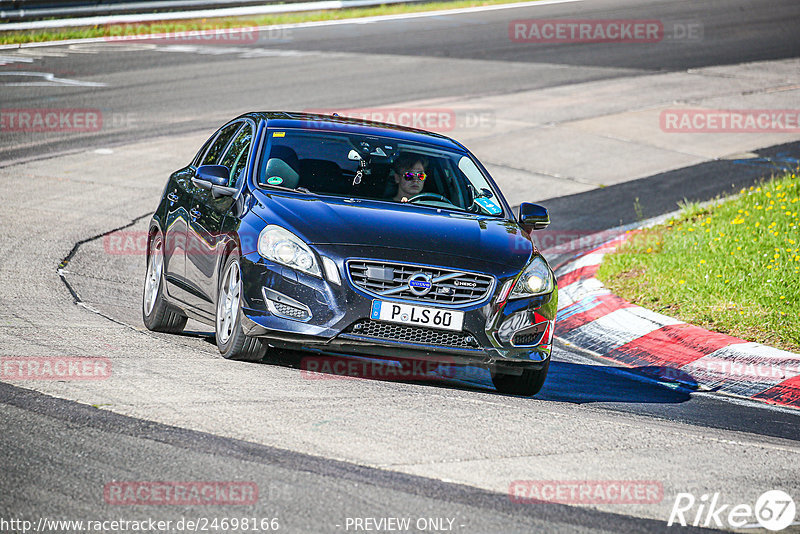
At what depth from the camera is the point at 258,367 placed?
22.8 ft

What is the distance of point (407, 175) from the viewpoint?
809 cm

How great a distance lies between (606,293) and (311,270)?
15.3ft

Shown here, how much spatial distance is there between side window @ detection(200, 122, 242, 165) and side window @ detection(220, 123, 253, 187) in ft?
0.58

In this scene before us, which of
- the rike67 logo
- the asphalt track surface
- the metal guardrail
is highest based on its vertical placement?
the metal guardrail

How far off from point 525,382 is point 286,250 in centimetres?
179

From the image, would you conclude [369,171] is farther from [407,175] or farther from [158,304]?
[158,304]

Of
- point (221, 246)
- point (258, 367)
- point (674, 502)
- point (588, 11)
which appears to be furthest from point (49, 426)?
point (588, 11)

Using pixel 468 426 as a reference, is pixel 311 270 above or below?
above

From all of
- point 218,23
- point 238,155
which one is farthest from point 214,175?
point 218,23

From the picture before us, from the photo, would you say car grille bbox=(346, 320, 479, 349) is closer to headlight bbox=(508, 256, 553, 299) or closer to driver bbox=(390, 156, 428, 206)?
headlight bbox=(508, 256, 553, 299)

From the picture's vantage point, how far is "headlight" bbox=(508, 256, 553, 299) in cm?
706

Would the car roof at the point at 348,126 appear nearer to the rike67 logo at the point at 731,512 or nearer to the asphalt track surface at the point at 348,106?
the asphalt track surface at the point at 348,106

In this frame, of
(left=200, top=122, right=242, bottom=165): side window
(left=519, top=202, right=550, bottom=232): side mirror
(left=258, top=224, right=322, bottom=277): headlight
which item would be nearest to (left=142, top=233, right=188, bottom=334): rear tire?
(left=200, top=122, right=242, bottom=165): side window

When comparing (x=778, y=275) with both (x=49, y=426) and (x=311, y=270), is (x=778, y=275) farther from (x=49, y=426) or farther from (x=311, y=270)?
(x=49, y=426)
